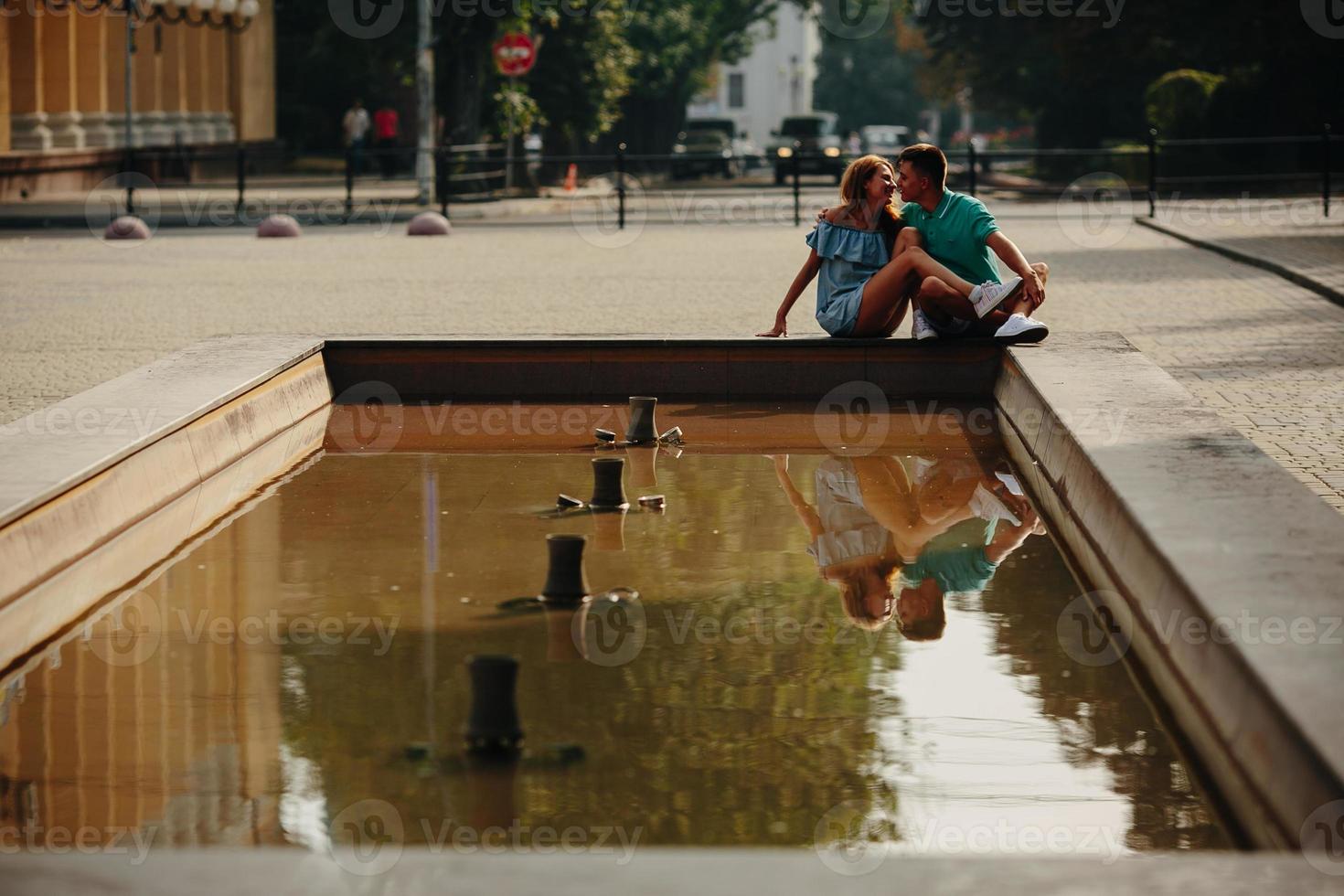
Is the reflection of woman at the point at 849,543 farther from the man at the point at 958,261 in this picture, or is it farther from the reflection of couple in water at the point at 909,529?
the man at the point at 958,261

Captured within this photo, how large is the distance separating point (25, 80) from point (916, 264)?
29.9m

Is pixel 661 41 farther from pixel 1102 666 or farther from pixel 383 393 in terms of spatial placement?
pixel 1102 666

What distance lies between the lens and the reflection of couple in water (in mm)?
6172

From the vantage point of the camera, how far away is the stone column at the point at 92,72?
38.9m

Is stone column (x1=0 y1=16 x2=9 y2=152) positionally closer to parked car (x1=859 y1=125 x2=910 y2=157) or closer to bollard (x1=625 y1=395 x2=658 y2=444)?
bollard (x1=625 y1=395 x2=658 y2=444)

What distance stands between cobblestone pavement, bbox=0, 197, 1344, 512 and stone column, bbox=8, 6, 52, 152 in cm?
1193

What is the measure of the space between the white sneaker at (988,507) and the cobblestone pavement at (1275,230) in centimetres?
863

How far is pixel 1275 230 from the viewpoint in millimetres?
23969

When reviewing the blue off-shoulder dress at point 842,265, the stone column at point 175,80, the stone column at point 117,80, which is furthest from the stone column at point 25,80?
the blue off-shoulder dress at point 842,265

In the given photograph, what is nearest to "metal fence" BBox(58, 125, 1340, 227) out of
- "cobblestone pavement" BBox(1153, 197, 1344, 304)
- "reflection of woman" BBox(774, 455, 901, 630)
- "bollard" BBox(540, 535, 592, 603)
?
"cobblestone pavement" BBox(1153, 197, 1344, 304)

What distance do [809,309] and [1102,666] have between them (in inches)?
376

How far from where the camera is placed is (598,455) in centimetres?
862

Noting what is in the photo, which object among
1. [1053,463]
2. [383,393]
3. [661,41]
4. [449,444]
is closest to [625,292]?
[383,393]

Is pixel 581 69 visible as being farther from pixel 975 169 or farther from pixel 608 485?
pixel 608 485
